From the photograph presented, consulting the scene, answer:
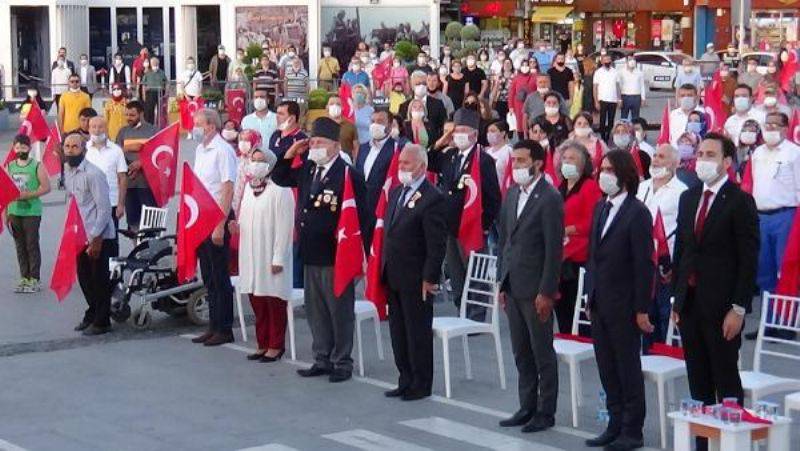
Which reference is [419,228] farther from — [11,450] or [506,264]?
[11,450]

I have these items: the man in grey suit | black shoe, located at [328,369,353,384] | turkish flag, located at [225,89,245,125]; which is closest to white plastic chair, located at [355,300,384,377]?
black shoe, located at [328,369,353,384]

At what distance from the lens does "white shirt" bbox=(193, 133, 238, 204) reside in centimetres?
1365

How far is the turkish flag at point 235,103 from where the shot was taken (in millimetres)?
32531

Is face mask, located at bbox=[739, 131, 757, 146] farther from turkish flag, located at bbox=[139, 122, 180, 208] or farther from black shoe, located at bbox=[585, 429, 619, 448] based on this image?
black shoe, located at bbox=[585, 429, 619, 448]

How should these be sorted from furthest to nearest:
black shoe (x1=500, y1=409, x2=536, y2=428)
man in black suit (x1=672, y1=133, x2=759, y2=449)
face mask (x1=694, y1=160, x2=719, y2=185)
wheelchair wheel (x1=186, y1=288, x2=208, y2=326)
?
1. wheelchair wheel (x1=186, y1=288, x2=208, y2=326)
2. black shoe (x1=500, y1=409, x2=536, y2=428)
3. face mask (x1=694, y1=160, x2=719, y2=185)
4. man in black suit (x1=672, y1=133, x2=759, y2=449)

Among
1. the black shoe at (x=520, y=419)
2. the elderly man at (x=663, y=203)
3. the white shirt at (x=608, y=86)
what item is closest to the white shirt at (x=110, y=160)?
the elderly man at (x=663, y=203)

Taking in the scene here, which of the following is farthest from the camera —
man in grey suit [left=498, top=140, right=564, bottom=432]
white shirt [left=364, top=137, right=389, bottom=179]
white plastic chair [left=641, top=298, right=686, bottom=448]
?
white shirt [left=364, top=137, right=389, bottom=179]

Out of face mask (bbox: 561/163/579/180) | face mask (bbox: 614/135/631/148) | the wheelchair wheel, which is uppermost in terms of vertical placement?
face mask (bbox: 614/135/631/148)

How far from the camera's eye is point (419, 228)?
439 inches

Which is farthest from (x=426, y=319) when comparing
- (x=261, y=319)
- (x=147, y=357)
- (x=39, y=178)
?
(x=39, y=178)

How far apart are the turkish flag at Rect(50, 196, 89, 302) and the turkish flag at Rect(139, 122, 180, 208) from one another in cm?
231

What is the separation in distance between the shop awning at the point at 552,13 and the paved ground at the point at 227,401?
4976 centimetres

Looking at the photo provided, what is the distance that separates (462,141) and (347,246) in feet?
6.39

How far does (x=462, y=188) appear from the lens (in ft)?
44.8
